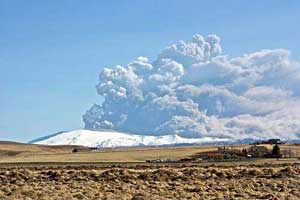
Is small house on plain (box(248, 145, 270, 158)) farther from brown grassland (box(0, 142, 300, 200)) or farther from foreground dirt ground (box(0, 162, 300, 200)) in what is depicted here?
foreground dirt ground (box(0, 162, 300, 200))

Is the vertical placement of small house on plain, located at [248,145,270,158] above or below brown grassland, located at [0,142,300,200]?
above

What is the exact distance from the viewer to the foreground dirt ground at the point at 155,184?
36.3m

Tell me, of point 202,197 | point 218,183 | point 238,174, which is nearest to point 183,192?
point 202,197

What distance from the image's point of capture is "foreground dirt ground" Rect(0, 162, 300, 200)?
119ft

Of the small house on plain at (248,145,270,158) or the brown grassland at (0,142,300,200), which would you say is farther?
the small house on plain at (248,145,270,158)

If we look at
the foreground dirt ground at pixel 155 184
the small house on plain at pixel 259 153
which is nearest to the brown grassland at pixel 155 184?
the foreground dirt ground at pixel 155 184

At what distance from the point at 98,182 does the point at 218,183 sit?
9102 millimetres

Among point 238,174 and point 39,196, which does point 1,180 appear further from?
point 238,174

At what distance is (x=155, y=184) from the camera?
141 feet

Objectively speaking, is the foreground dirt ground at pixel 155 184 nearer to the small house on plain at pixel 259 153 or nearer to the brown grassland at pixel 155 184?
the brown grassland at pixel 155 184

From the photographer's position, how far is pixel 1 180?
4622 cm

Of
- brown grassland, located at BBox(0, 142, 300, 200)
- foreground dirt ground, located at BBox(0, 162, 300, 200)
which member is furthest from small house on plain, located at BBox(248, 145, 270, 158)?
foreground dirt ground, located at BBox(0, 162, 300, 200)

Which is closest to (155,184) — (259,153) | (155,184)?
(155,184)

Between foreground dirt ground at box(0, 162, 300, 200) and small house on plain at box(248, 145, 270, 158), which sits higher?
small house on plain at box(248, 145, 270, 158)
